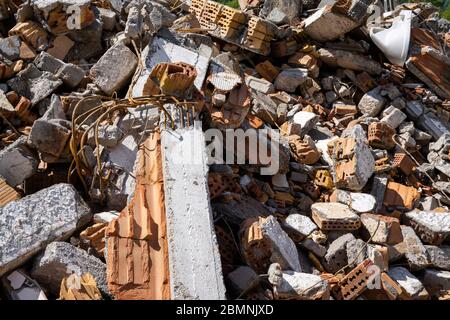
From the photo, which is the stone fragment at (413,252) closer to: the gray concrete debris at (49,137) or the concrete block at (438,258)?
the concrete block at (438,258)

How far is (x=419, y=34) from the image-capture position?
29.8 feet

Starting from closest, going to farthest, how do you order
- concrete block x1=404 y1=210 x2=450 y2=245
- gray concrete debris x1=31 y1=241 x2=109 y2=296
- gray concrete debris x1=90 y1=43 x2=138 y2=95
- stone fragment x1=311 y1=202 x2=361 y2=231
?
gray concrete debris x1=31 y1=241 x2=109 y2=296 < stone fragment x1=311 y1=202 x2=361 y2=231 < concrete block x1=404 y1=210 x2=450 y2=245 < gray concrete debris x1=90 y1=43 x2=138 y2=95

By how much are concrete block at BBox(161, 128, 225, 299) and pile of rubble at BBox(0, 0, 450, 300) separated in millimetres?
15

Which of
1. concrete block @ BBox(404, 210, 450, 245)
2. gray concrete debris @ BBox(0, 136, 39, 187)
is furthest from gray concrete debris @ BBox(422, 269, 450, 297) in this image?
gray concrete debris @ BBox(0, 136, 39, 187)

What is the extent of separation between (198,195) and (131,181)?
0.83m

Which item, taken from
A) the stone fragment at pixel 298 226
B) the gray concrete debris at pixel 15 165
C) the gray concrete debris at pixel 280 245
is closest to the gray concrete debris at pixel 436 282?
the stone fragment at pixel 298 226

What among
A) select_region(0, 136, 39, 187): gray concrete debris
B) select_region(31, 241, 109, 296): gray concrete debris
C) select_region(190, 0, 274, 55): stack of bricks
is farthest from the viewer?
select_region(190, 0, 274, 55): stack of bricks

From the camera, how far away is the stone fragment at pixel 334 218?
573 cm

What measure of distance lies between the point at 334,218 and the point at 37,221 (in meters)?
3.02

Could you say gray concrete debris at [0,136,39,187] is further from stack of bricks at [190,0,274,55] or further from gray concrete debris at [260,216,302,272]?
stack of bricks at [190,0,274,55]

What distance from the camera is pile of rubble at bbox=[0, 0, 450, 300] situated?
4359 mm

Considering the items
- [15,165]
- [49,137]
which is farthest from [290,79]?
[15,165]

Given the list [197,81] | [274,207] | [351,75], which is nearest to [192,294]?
[274,207]

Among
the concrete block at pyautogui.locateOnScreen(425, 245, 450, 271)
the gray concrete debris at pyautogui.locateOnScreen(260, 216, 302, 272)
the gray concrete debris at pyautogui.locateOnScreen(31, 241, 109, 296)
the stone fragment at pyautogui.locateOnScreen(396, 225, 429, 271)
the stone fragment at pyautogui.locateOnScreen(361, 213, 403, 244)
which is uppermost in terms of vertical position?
the gray concrete debris at pyautogui.locateOnScreen(31, 241, 109, 296)
